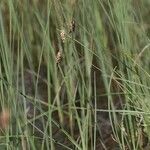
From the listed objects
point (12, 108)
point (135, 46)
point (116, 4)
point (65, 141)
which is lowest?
point (65, 141)

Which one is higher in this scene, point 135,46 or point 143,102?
point 135,46

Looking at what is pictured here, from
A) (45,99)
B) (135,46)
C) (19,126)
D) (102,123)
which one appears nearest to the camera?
(19,126)

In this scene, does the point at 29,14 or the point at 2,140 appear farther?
the point at 29,14

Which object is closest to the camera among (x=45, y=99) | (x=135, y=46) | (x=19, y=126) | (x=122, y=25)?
(x=19, y=126)

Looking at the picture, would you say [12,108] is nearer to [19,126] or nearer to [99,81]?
[19,126]

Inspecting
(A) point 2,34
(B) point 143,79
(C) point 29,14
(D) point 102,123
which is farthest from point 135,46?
(C) point 29,14

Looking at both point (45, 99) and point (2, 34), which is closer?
point (2, 34)

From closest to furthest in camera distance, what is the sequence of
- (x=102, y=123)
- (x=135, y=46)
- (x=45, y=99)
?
(x=135, y=46)
(x=102, y=123)
(x=45, y=99)

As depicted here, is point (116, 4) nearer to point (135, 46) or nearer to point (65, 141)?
point (135, 46)

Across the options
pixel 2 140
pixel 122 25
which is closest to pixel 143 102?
pixel 122 25
